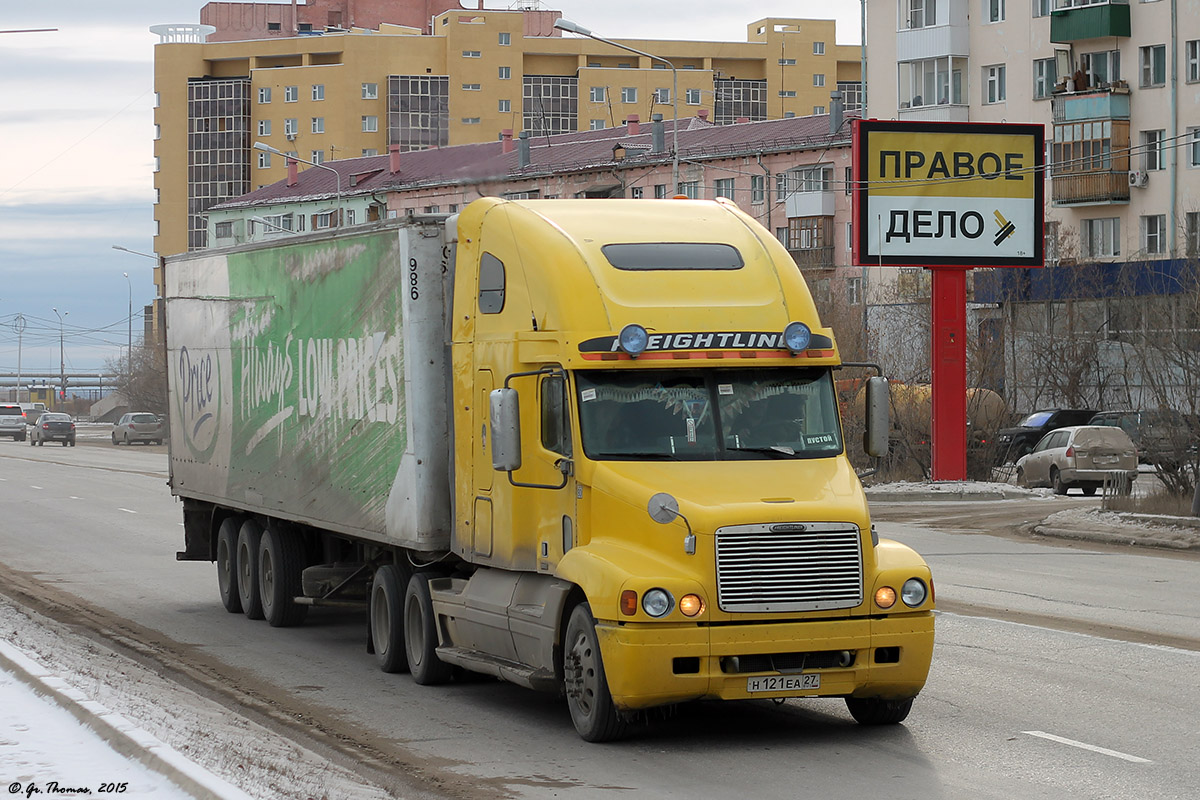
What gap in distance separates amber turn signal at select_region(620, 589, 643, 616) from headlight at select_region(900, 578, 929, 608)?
1.61 m

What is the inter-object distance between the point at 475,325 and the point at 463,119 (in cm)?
12684

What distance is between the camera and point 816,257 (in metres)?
79.9

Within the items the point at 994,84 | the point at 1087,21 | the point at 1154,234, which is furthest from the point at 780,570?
the point at 994,84

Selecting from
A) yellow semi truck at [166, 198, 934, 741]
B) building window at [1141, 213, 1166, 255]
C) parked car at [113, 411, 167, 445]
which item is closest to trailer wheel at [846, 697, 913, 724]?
yellow semi truck at [166, 198, 934, 741]

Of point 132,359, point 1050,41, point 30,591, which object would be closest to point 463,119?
point 132,359

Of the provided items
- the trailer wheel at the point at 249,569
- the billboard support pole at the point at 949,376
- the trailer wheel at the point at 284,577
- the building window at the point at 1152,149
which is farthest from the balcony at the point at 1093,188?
the trailer wheel at the point at 284,577

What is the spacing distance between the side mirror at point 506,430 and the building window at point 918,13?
67662 millimetres

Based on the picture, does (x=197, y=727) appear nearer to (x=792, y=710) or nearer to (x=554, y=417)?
(x=554, y=417)

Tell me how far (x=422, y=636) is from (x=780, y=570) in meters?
3.83

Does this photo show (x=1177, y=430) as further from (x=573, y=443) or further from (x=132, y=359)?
(x=132, y=359)

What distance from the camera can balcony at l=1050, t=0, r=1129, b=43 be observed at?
220ft

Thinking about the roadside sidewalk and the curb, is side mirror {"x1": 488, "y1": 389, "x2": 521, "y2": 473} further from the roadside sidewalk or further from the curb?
the roadside sidewalk

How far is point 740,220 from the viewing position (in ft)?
38.4

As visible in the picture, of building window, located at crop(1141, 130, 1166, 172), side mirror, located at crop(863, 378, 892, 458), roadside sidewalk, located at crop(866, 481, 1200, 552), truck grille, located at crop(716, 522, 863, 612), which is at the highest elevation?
building window, located at crop(1141, 130, 1166, 172)
